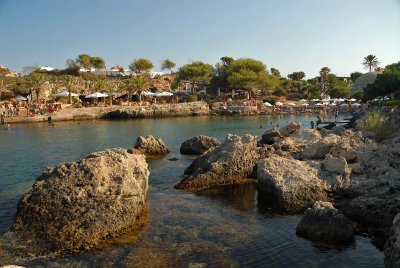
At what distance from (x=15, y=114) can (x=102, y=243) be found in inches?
2464

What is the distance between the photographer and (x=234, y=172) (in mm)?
19141

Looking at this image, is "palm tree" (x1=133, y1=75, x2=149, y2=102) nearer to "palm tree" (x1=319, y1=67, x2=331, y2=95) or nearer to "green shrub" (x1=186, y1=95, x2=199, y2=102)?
"green shrub" (x1=186, y1=95, x2=199, y2=102)

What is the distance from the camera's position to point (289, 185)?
48.5ft

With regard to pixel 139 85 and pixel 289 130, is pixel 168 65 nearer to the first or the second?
pixel 139 85

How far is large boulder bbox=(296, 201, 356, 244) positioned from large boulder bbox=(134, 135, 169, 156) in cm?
1797

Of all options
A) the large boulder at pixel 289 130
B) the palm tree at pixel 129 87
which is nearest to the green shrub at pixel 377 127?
the large boulder at pixel 289 130

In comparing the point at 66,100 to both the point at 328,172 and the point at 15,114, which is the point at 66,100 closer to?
the point at 15,114

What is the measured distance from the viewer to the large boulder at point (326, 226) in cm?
1151

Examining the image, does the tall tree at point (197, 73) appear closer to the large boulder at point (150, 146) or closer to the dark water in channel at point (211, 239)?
the large boulder at point (150, 146)

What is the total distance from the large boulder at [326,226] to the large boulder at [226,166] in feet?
22.5

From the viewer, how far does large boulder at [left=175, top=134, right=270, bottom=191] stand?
18.4 m

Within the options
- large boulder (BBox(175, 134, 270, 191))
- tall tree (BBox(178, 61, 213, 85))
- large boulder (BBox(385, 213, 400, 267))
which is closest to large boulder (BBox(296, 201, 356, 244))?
large boulder (BBox(385, 213, 400, 267))

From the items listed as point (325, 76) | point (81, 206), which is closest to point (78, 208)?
point (81, 206)

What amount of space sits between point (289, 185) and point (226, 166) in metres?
4.72
